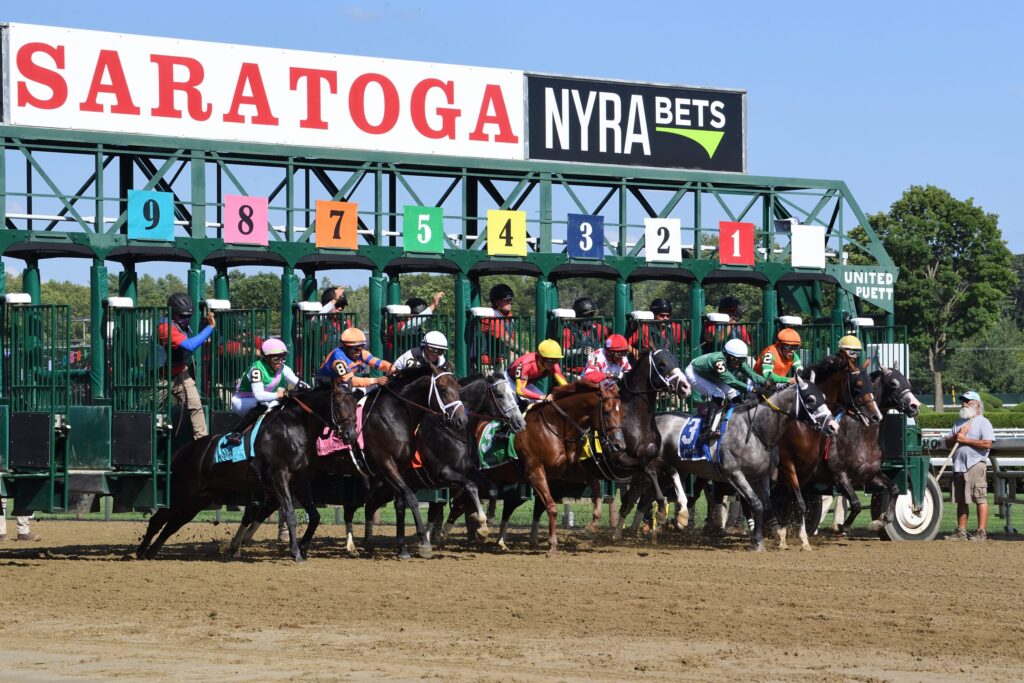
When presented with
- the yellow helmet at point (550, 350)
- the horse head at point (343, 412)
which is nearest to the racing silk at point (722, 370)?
the yellow helmet at point (550, 350)

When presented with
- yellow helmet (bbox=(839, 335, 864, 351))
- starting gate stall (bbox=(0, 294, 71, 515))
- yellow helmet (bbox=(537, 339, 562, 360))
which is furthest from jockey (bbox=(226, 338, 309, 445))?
yellow helmet (bbox=(839, 335, 864, 351))

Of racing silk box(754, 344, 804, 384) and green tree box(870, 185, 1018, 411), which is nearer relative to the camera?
racing silk box(754, 344, 804, 384)

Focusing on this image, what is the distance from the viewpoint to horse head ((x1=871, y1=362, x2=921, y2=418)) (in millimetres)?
17422

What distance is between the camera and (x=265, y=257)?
66.1ft

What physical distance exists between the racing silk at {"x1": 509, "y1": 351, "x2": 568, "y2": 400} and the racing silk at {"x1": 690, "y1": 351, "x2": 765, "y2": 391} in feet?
4.74

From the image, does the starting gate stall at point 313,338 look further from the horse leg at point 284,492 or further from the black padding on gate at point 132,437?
the black padding on gate at point 132,437

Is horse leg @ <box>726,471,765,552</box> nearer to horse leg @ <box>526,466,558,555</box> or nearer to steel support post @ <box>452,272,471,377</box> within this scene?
horse leg @ <box>526,466,558,555</box>

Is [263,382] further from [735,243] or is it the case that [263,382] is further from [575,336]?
[735,243]

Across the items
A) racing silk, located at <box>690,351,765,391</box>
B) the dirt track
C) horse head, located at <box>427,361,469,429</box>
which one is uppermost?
racing silk, located at <box>690,351,765,391</box>

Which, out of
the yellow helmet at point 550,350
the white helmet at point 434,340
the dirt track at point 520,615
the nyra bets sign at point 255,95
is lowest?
the dirt track at point 520,615

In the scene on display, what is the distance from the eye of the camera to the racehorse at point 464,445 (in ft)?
51.4

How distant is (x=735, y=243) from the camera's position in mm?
23297

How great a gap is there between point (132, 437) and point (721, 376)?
5.89 metres

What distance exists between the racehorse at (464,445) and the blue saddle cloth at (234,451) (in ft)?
5.11
